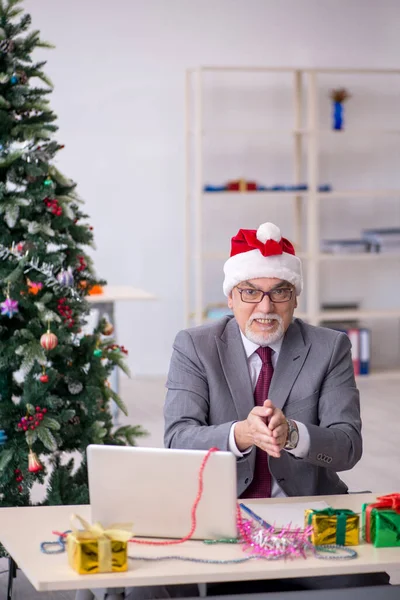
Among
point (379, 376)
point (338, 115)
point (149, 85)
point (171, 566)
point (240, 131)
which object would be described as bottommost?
point (379, 376)

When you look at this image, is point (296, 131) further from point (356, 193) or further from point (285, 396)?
point (285, 396)

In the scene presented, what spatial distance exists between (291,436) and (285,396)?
282mm

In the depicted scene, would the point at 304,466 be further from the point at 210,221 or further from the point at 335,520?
the point at 210,221

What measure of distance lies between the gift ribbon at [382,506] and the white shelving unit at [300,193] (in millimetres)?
5442

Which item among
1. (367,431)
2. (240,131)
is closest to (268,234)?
(367,431)

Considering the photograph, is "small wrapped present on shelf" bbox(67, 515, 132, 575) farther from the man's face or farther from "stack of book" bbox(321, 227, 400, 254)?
"stack of book" bbox(321, 227, 400, 254)

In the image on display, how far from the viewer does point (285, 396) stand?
261cm

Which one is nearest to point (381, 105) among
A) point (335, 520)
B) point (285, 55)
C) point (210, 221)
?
point (285, 55)

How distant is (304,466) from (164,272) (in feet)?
18.2

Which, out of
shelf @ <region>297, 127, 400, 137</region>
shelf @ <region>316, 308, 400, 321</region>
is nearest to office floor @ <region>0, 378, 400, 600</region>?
shelf @ <region>316, 308, 400, 321</region>

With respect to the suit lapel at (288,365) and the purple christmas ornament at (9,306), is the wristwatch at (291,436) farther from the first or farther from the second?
the purple christmas ornament at (9,306)

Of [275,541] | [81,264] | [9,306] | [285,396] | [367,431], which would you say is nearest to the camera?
[275,541]

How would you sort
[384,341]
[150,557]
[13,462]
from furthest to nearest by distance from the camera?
[384,341] < [13,462] < [150,557]

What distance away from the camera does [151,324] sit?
26.4 feet
